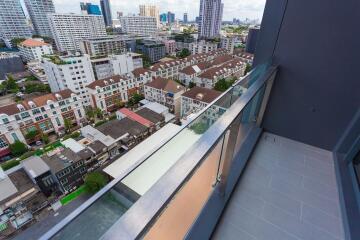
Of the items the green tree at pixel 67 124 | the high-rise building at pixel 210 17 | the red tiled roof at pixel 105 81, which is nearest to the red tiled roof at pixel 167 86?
the red tiled roof at pixel 105 81

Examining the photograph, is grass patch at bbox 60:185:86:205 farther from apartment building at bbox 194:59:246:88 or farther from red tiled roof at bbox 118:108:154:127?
apartment building at bbox 194:59:246:88

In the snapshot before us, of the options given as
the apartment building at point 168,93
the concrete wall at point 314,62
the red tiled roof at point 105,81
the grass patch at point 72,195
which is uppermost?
the concrete wall at point 314,62

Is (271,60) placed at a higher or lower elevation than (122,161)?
higher

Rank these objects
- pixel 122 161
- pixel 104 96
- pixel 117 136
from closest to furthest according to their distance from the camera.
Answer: pixel 122 161
pixel 117 136
pixel 104 96

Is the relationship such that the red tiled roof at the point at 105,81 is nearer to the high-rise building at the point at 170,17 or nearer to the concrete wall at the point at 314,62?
the concrete wall at the point at 314,62

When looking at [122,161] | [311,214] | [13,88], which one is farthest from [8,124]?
[311,214]

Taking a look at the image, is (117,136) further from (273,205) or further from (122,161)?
(273,205)
